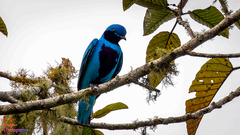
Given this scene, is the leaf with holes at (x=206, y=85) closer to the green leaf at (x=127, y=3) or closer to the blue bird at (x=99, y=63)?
the green leaf at (x=127, y=3)

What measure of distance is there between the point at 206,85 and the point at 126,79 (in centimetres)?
113

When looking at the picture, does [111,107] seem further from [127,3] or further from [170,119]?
[127,3]

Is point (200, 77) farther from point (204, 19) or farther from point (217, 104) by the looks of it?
point (204, 19)

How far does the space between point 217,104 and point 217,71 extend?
1.49 ft

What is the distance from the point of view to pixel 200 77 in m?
3.25

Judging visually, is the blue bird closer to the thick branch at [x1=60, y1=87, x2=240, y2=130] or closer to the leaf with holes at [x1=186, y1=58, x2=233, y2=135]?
the thick branch at [x1=60, y1=87, x2=240, y2=130]

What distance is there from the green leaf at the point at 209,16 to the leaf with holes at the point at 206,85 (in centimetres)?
51

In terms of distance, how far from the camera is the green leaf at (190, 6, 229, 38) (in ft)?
10.9

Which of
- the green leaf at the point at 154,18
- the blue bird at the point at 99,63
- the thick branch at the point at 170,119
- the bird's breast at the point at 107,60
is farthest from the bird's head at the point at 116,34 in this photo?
the thick branch at the point at 170,119

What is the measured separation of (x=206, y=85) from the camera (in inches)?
127

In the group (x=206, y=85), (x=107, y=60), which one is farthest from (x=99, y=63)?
(x=206, y=85)

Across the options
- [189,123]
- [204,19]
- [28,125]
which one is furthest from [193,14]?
[28,125]

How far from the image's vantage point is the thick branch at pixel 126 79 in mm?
2520

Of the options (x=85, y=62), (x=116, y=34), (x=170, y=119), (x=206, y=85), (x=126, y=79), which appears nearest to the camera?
(x=126, y=79)
